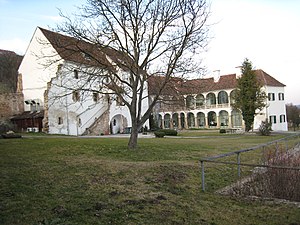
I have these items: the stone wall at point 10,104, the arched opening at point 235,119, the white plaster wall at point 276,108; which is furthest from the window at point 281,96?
the stone wall at point 10,104

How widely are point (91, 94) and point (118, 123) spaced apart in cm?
1438

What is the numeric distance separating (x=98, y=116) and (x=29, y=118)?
8802 millimetres

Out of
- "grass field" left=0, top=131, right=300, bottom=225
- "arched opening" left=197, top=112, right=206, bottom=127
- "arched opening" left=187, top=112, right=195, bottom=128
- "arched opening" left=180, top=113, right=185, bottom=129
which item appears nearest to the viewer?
"grass field" left=0, top=131, right=300, bottom=225

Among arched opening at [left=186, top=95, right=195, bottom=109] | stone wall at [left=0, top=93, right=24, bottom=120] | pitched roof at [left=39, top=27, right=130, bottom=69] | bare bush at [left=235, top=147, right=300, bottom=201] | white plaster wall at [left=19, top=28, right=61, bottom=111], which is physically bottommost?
bare bush at [left=235, top=147, right=300, bottom=201]

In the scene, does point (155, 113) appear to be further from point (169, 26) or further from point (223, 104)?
point (169, 26)

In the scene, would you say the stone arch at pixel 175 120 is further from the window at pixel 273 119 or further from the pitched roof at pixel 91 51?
the pitched roof at pixel 91 51

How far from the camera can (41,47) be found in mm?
32125

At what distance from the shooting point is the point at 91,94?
28.3 meters

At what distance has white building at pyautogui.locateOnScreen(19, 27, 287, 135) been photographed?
15.0 m

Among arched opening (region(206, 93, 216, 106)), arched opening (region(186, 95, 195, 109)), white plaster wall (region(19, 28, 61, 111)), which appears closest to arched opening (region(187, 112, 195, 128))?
arched opening (region(206, 93, 216, 106))

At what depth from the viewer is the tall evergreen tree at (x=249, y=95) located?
35.1 meters

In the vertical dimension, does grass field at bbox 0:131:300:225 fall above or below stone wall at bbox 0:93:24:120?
below

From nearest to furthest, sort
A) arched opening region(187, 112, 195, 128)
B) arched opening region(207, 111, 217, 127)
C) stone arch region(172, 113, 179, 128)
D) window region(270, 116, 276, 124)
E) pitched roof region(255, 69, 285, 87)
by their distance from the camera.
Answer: window region(270, 116, 276, 124) → pitched roof region(255, 69, 285, 87) → arched opening region(207, 111, 217, 127) → arched opening region(187, 112, 195, 128) → stone arch region(172, 113, 179, 128)

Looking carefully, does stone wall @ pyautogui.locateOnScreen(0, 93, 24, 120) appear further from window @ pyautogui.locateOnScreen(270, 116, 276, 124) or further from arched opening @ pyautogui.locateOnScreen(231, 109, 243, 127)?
window @ pyautogui.locateOnScreen(270, 116, 276, 124)
